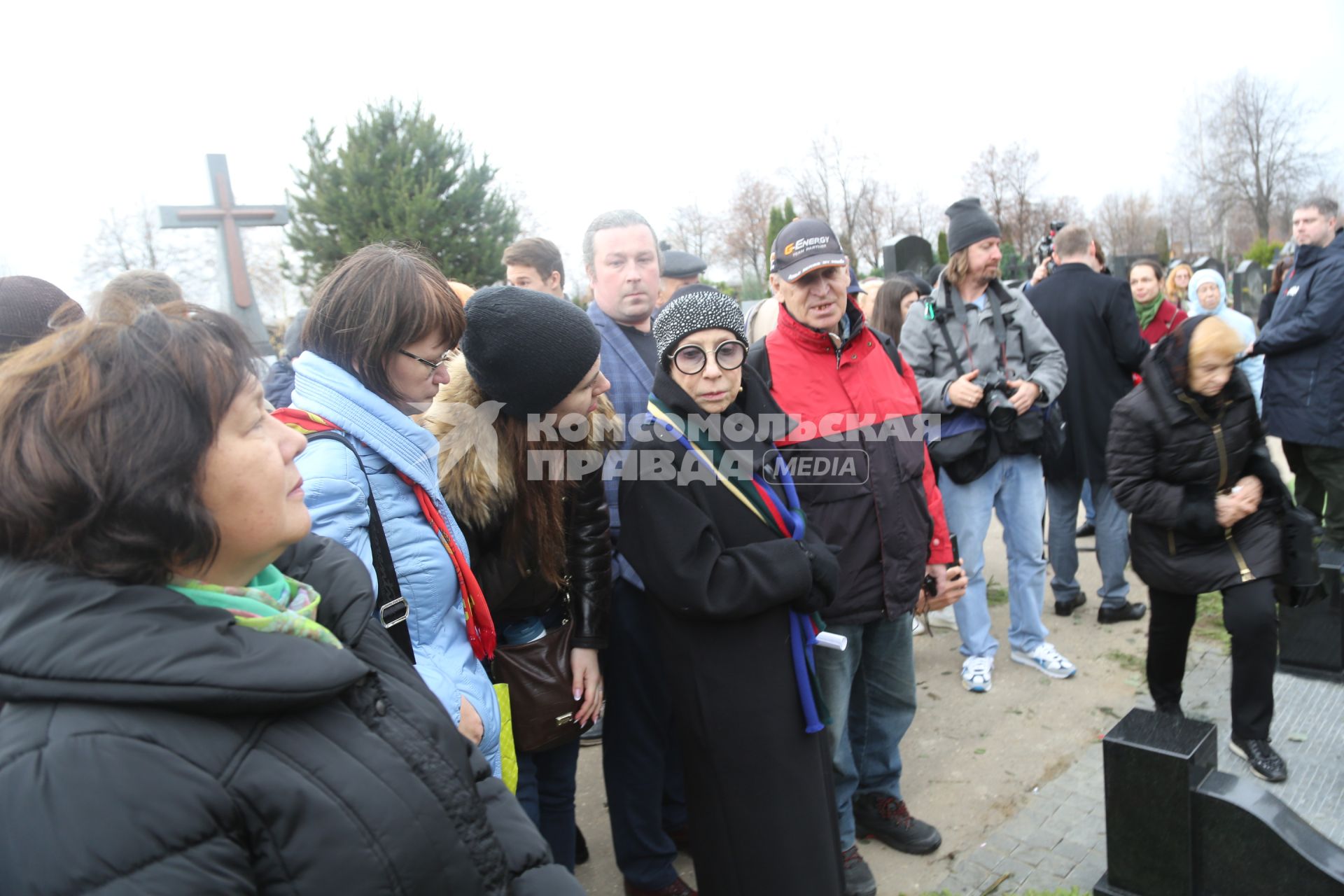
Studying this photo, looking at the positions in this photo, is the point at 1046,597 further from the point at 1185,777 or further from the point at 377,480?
the point at 377,480

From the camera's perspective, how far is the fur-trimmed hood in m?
2.27

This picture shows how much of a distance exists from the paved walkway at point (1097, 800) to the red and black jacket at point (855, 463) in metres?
0.95

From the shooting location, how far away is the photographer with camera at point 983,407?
4.26 m

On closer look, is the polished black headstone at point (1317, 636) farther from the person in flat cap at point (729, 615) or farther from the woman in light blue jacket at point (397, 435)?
the woman in light blue jacket at point (397, 435)

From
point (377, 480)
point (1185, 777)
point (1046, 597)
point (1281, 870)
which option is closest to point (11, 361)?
point (377, 480)

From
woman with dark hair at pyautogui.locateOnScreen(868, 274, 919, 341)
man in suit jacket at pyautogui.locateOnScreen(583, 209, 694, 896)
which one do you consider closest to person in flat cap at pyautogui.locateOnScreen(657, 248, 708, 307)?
woman with dark hair at pyautogui.locateOnScreen(868, 274, 919, 341)

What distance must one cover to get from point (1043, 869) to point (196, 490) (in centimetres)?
303

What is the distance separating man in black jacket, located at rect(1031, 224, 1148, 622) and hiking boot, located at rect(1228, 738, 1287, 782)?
5.28 feet

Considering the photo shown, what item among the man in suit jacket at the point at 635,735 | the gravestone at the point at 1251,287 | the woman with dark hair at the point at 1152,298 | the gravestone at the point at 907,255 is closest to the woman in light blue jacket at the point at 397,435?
the man in suit jacket at the point at 635,735

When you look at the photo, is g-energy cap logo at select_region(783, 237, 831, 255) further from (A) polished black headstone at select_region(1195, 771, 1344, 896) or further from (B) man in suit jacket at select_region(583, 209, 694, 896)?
(A) polished black headstone at select_region(1195, 771, 1344, 896)

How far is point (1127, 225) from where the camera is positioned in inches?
2255

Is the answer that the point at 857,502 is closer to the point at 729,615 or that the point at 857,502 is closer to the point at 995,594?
the point at 729,615

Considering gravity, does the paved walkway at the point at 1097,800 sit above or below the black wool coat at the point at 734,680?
below

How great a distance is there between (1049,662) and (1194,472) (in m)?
→ 1.54
